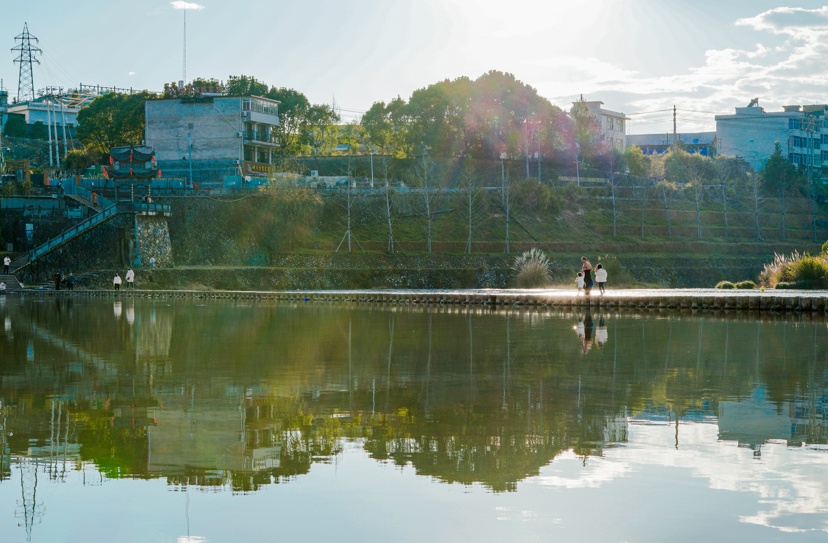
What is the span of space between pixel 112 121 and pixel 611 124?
7260 cm

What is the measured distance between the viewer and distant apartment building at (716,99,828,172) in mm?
111188

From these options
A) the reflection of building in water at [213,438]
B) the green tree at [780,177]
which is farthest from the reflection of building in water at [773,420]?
the green tree at [780,177]

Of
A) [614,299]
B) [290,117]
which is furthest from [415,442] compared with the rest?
[290,117]

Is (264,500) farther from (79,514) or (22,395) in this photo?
(22,395)

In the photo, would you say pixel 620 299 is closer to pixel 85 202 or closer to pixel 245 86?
pixel 85 202

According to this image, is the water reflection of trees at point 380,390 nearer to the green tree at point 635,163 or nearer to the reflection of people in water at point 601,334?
the reflection of people in water at point 601,334

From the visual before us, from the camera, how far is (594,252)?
72500 millimetres

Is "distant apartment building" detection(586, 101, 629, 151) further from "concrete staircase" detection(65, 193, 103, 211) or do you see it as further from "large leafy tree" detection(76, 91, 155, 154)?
"concrete staircase" detection(65, 193, 103, 211)

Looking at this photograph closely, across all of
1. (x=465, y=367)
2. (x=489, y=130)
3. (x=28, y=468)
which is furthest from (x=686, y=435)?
(x=489, y=130)

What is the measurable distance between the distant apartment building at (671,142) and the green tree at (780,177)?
19334 millimetres

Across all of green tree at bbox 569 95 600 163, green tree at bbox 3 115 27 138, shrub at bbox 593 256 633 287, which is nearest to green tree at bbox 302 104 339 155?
green tree at bbox 569 95 600 163

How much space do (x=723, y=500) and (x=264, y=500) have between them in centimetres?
449

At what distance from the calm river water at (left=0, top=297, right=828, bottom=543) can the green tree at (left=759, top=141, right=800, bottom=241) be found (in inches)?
3322

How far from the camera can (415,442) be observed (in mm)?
10383
